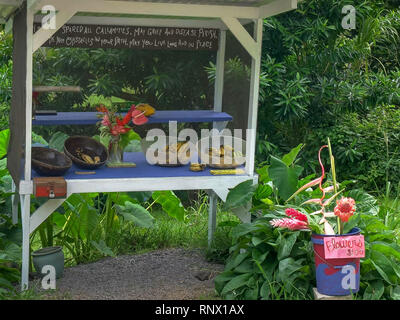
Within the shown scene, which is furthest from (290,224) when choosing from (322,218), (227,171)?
(227,171)

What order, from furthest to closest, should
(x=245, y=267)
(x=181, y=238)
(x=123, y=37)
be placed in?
(x=181, y=238)
(x=123, y=37)
(x=245, y=267)

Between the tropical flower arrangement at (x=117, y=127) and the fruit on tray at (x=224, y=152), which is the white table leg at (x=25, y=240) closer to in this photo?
the tropical flower arrangement at (x=117, y=127)

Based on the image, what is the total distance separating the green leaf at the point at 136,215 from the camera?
6430mm

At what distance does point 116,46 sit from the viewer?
625 centimetres

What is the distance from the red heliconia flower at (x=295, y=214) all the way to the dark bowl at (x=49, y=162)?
5.72 feet

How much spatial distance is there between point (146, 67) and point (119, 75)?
0.35m

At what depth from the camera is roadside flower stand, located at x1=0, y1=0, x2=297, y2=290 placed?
17.1 ft

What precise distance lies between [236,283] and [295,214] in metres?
0.70

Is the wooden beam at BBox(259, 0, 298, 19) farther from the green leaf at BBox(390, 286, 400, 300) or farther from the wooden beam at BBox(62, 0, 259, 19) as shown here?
the green leaf at BBox(390, 286, 400, 300)

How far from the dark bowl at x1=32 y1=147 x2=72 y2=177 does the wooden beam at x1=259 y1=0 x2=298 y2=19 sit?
6.38ft

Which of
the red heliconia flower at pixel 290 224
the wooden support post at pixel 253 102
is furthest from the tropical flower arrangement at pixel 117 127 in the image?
the red heliconia flower at pixel 290 224

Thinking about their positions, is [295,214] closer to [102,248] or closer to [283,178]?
[283,178]

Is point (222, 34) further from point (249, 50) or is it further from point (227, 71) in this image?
point (249, 50)
